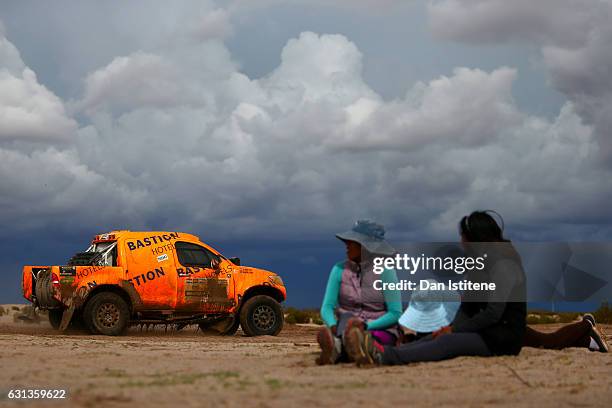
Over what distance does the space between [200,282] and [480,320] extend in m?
10.2

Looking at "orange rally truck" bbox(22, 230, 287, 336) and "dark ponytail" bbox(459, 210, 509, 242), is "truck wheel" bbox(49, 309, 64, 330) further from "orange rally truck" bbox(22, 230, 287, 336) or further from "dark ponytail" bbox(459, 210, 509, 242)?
"dark ponytail" bbox(459, 210, 509, 242)

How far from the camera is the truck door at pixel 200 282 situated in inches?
744

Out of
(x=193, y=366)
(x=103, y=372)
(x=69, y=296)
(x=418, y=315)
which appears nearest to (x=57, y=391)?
(x=103, y=372)

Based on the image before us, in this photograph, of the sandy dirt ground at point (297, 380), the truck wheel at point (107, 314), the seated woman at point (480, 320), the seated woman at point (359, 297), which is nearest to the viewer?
the sandy dirt ground at point (297, 380)

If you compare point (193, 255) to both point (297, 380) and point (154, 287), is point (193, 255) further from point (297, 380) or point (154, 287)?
point (297, 380)

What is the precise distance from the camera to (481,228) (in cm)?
961

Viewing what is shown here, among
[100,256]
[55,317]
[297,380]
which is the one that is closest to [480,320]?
[297,380]

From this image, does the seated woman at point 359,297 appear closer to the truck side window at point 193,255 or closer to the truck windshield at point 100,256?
the truck side window at point 193,255

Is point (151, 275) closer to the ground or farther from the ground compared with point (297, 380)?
farther from the ground

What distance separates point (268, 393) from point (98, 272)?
11050 millimetres

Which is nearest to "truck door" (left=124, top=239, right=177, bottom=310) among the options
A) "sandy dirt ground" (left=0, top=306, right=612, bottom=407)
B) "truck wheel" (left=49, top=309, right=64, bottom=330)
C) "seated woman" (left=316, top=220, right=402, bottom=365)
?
"truck wheel" (left=49, top=309, right=64, bottom=330)

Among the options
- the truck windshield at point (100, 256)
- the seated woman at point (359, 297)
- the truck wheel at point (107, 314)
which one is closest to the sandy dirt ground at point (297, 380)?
the seated woman at point (359, 297)

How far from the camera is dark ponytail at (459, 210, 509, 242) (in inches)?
378

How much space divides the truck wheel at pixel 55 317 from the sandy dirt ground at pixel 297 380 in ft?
25.0
